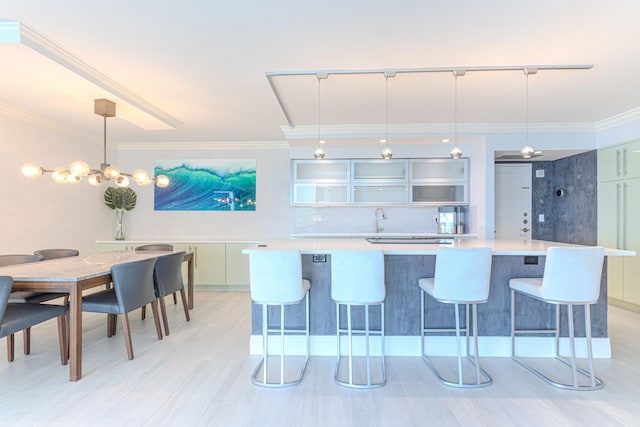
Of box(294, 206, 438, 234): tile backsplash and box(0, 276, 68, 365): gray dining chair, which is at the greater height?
box(294, 206, 438, 234): tile backsplash

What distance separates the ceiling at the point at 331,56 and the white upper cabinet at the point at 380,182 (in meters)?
1.09

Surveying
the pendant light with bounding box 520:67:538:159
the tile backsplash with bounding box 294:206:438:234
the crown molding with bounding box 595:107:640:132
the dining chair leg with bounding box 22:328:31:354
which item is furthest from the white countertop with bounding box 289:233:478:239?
the dining chair leg with bounding box 22:328:31:354

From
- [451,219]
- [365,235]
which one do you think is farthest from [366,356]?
[451,219]

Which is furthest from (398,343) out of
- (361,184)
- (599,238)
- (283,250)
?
(599,238)

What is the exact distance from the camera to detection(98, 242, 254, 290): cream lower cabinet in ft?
17.9

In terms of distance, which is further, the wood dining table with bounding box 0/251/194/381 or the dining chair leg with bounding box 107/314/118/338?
the dining chair leg with bounding box 107/314/118/338

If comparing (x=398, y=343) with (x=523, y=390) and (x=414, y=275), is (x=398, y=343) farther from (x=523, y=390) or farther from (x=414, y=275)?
(x=523, y=390)

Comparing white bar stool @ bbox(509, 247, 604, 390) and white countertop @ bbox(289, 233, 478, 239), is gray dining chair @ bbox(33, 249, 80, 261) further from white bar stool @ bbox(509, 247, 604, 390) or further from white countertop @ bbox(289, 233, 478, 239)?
white bar stool @ bbox(509, 247, 604, 390)

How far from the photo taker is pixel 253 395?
2.37 m

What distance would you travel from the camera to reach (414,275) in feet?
10.2

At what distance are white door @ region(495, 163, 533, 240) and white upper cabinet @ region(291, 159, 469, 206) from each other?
839 mm

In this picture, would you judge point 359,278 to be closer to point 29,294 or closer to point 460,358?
point 460,358

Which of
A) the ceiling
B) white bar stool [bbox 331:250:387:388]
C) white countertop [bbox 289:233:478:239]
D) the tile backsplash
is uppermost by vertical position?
the ceiling

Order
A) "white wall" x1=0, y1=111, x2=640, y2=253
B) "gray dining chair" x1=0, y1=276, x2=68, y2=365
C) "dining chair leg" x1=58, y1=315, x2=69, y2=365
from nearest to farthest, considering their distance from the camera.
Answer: "gray dining chair" x1=0, y1=276, x2=68, y2=365, "dining chair leg" x1=58, y1=315, x2=69, y2=365, "white wall" x1=0, y1=111, x2=640, y2=253
